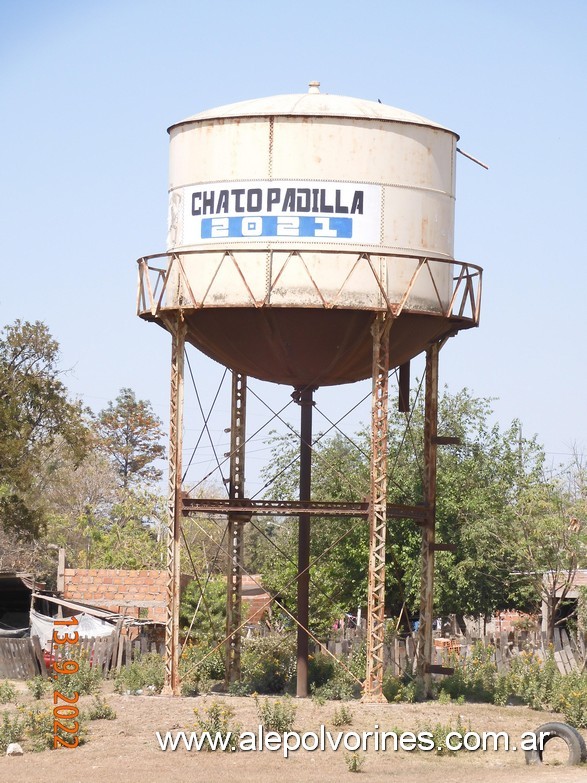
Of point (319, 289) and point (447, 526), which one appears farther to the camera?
point (447, 526)

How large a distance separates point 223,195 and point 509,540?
55.1 ft

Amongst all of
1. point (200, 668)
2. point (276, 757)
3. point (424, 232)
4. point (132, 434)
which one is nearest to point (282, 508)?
point (200, 668)

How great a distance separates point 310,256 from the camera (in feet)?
91.0

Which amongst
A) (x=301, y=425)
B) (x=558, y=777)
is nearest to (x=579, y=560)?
(x=301, y=425)

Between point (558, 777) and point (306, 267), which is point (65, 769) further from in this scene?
point (306, 267)

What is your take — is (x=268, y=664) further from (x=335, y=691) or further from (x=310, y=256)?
(x=310, y=256)

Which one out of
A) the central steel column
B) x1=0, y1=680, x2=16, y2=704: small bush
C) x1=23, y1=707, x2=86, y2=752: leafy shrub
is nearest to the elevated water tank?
the central steel column

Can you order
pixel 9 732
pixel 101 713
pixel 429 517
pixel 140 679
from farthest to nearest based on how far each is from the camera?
pixel 429 517 → pixel 140 679 → pixel 101 713 → pixel 9 732

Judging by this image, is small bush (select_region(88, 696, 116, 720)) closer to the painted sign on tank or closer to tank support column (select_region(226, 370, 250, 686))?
tank support column (select_region(226, 370, 250, 686))

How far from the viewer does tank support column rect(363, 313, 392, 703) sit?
27578mm

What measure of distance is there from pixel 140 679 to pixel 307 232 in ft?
31.8

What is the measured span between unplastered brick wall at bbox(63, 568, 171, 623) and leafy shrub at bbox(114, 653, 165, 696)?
32.2 feet

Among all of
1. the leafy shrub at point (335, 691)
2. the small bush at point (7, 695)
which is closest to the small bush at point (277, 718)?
the leafy shrub at point (335, 691)

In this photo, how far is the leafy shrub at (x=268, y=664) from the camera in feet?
101
